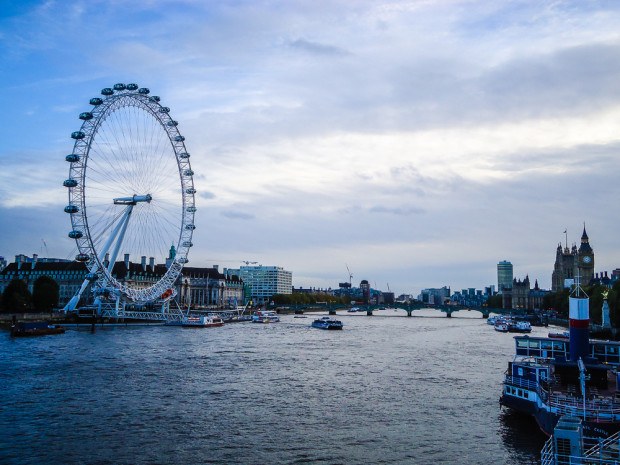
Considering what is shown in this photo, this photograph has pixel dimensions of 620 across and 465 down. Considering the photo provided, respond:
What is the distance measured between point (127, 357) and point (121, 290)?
38.0m

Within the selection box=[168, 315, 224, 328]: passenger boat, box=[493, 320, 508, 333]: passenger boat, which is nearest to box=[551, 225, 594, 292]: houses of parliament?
box=[493, 320, 508, 333]: passenger boat

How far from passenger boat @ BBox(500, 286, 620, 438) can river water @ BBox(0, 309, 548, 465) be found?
1.46 m

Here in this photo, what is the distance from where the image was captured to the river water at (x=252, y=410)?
23250 millimetres

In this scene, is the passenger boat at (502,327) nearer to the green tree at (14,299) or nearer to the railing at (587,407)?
the green tree at (14,299)

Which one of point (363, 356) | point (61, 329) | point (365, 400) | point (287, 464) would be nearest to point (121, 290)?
point (61, 329)

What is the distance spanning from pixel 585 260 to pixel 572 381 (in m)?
160

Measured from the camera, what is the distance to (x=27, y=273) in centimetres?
14375

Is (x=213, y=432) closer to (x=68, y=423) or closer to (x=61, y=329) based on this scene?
(x=68, y=423)

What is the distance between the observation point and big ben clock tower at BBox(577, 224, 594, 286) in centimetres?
16770

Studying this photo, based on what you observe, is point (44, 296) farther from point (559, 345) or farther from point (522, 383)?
point (522, 383)

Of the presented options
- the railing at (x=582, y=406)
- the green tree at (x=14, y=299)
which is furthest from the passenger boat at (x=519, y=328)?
the green tree at (x=14, y=299)

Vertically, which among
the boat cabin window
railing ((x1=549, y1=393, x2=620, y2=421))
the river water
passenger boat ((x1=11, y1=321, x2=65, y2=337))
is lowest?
the river water

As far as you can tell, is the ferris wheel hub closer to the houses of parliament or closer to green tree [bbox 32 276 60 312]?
green tree [bbox 32 276 60 312]

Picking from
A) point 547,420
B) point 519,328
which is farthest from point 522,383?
point 519,328
